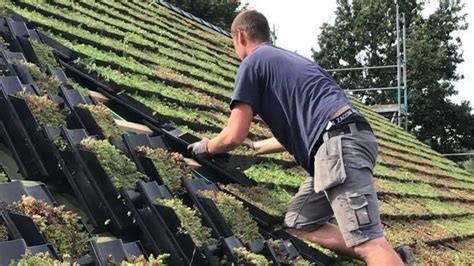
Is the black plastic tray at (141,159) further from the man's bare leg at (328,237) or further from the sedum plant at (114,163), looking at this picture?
the man's bare leg at (328,237)

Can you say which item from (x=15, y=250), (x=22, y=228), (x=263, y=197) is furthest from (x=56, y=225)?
(x=263, y=197)

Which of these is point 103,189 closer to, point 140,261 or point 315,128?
point 140,261

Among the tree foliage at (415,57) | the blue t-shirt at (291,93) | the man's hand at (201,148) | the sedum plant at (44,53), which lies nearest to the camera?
the blue t-shirt at (291,93)

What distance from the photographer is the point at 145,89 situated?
371 centimetres

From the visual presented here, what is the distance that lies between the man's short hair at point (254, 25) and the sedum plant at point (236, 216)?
0.69 metres

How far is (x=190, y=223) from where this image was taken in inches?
83.9

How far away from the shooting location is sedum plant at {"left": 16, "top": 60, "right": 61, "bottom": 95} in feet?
8.07

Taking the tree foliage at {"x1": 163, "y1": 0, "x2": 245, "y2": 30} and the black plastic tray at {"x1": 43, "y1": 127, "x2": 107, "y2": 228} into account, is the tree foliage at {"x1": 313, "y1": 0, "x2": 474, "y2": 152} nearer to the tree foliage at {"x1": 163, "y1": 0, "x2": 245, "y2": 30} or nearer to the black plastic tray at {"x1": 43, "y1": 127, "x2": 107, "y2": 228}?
the tree foliage at {"x1": 163, "y1": 0, "x2": 245, "y2": 30}

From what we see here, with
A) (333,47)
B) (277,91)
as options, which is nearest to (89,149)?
(277,91)

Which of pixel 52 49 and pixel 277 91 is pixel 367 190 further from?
pixel 52 49

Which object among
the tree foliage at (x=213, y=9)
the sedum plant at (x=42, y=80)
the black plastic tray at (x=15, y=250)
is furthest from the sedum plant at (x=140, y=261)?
the tree foliage at (x=213, y=9)

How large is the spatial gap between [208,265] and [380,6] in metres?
33.0

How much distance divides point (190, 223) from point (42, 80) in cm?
91

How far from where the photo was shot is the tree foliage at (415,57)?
31.3 metres
